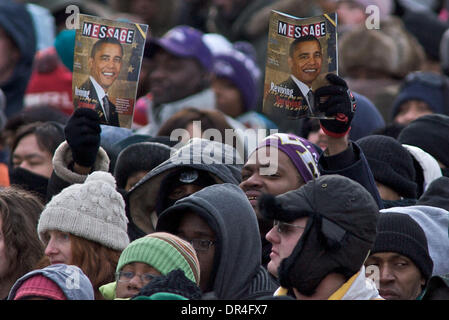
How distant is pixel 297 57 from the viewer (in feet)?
18.5

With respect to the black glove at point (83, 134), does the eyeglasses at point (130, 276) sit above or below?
below

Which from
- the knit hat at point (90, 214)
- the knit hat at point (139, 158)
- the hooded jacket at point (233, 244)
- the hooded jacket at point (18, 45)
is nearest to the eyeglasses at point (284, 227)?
the hooded jacket at point (233, 244)

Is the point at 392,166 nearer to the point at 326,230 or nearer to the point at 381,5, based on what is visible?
the point at 326,230

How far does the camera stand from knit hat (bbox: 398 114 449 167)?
7.03 m

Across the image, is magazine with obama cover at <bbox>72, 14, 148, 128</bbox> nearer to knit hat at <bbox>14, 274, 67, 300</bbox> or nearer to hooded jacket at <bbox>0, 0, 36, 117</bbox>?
knit hat at <bbox>14, 274, 67, 300</bbox>

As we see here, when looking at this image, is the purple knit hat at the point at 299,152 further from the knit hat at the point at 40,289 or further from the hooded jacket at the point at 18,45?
the hooded jacket at the point at 18,45

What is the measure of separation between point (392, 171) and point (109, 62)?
5.97 feet

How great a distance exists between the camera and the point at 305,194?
188 inches

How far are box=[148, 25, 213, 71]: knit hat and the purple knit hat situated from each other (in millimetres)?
3375

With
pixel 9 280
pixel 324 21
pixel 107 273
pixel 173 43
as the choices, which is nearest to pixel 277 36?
pixel 324 21

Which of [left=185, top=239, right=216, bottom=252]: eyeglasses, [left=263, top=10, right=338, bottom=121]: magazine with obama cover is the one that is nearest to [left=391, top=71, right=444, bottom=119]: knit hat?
[left=263, top=10, right=338, bottom=121]: magazine with obama cover

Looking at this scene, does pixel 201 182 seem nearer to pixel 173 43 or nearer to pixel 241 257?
pixel 241 257

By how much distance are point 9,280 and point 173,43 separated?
13.7 feet

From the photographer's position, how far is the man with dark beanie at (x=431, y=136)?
7020mm
